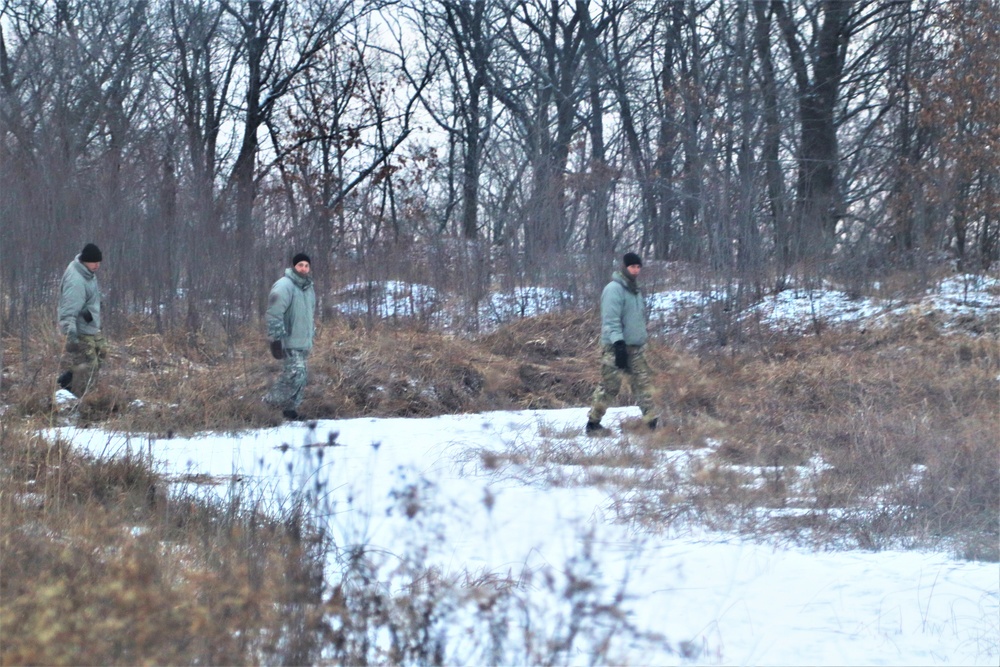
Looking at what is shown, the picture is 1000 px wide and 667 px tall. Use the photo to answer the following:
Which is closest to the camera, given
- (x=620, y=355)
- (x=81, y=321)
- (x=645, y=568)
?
(x=645, y=568)

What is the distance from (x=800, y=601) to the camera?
5.21m

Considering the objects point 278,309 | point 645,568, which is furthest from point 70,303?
point 645,568

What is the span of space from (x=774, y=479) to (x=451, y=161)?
822 inches

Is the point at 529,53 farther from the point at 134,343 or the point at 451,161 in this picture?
the point at 134,343

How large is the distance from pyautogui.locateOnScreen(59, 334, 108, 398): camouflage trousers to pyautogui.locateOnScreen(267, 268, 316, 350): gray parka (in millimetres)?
1951

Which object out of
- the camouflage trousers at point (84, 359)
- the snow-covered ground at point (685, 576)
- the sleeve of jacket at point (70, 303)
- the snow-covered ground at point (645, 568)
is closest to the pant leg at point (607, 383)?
the snow-covered ground at point (645, 568)

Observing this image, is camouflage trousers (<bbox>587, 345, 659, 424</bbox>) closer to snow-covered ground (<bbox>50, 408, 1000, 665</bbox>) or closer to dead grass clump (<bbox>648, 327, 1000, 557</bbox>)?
dead grass clump (<bbox>648, 327, 1000, 557</bbox>)

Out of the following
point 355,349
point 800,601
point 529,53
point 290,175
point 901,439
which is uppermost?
point 529,53

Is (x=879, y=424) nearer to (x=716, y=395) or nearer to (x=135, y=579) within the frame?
(x=716, y=395)

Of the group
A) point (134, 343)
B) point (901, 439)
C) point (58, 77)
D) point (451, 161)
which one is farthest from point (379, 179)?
point (901, 439)

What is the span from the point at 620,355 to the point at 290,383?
3525 mm

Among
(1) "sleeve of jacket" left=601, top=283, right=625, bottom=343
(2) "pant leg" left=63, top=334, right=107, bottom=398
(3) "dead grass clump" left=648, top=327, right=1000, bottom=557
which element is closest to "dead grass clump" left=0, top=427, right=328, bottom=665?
(3) "dead grass clump" left=648, top=327, right=1000, bottom=557

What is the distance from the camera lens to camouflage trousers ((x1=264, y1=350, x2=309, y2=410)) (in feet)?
35.9

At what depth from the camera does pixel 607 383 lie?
981cm
